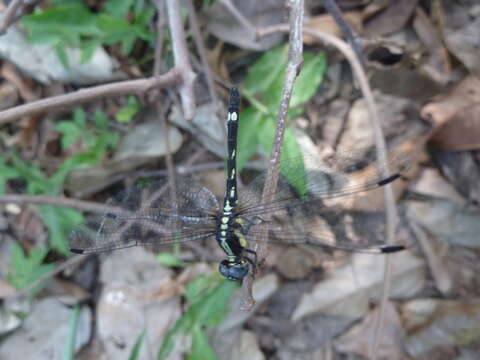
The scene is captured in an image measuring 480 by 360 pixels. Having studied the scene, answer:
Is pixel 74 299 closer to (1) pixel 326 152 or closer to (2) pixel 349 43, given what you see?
(1) pixel 326 152

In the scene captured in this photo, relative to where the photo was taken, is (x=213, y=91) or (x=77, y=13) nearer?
(x=213, y=91)

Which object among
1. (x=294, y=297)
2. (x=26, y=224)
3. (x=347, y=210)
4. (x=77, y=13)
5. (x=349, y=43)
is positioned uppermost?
(x=77, y=13)

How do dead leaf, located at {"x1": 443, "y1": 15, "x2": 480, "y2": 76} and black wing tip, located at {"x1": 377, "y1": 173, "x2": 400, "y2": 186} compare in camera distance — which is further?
dead leaf, located at {"x1": 443, "y1": 15, "x2": 480, "y2": 76}

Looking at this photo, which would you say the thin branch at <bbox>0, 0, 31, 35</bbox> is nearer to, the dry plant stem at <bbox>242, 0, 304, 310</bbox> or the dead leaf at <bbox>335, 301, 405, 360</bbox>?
the dry plant stem at <bbox>242, 0, 304, 310</bbox>

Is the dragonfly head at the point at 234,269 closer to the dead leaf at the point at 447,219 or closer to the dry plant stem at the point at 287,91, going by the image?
the dry plant stem at the point at 287,91

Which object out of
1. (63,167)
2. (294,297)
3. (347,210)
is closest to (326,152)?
(347,210)

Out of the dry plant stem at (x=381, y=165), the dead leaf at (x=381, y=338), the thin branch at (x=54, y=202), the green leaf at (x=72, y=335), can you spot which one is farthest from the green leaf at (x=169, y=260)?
the dry plant stem at (x=381, y=165)

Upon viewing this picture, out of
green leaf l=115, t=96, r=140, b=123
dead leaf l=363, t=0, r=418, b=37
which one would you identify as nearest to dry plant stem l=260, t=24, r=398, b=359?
dead leaf l=363, t=0, r=418, b=37
